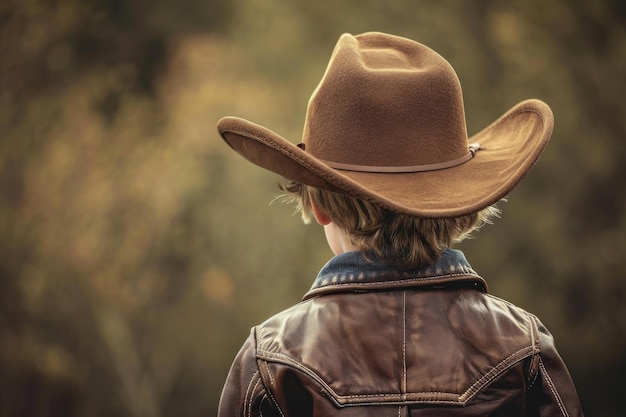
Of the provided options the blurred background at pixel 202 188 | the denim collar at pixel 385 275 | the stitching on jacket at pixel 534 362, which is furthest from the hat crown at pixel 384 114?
the blurred background at pixel 202 188

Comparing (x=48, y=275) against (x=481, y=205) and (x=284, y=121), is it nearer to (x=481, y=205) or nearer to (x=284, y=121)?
(x=284, y=121)

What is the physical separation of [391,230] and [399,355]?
22 cm

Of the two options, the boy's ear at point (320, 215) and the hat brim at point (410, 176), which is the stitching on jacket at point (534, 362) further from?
the boy's ear at point (320, 215)

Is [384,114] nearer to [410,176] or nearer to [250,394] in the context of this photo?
[410,176]

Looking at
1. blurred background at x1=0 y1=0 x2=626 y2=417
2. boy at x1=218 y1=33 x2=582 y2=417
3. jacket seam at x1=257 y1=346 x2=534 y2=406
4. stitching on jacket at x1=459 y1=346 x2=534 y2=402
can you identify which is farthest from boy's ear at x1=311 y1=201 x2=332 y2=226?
blurred background at x1=0 y1=0 x2=626 y2=417

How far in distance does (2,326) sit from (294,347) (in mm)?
3124

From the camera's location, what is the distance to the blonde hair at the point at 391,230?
46.9 inches

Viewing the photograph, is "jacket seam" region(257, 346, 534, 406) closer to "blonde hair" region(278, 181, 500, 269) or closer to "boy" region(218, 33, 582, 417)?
"boy" region(218, 33, 582, 417)

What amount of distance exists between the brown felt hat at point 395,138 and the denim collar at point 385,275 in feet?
0.42

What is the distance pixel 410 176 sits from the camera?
1237 millimetres

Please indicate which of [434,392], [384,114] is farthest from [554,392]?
[384,114]

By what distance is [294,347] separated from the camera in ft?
3.82

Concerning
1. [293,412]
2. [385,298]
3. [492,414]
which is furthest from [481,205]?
[293,412]

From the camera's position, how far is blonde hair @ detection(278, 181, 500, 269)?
1.19m
